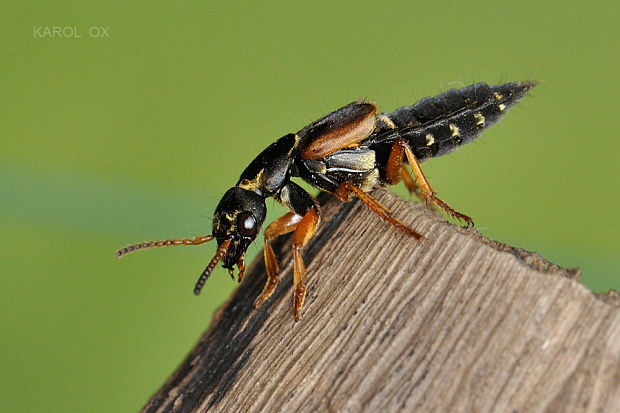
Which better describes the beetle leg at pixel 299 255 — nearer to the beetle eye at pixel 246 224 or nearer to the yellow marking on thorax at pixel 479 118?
the beetle eye at pixel 246 224

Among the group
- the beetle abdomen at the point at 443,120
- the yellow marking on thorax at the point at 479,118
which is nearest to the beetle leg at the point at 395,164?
the beetle abdomen at the point at 443,120

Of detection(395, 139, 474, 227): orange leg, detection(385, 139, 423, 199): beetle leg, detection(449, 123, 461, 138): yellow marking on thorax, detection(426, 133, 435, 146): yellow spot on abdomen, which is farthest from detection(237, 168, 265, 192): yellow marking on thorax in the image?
detection(449, 123, 461, 138): yellow marking on thorax

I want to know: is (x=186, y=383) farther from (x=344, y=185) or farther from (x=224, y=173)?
(x=224, y=173)

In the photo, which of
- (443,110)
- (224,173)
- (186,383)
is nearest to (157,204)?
(224,173)

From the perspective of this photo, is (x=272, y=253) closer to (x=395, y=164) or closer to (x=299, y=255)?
(x=299, y=255)

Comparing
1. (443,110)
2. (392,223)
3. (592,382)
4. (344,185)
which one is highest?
(443,110)
